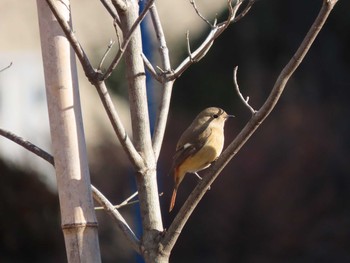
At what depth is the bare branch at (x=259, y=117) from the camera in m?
2.39

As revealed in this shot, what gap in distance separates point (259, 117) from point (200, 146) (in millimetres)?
2103

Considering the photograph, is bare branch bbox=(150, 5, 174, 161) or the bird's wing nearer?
bare branch bbox=(150, 5, 174, 161)

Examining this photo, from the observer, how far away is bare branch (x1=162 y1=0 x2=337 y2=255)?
239 cm

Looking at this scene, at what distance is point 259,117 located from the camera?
244cm

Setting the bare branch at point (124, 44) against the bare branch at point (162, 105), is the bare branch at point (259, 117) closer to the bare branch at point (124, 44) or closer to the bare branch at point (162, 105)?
the bare branch at point (162, 105)

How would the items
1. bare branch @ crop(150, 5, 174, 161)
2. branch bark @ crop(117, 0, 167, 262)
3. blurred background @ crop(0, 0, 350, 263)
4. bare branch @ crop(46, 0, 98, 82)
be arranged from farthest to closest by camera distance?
blurred background @ crop(0, 0, 350, 263), bare branch @ crop(150, 5, 174, 161), branch bark @ crop(117, 0, 167, 262), bare branch @ crop(46, 0, 98, 82)

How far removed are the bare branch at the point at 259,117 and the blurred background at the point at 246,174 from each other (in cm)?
490

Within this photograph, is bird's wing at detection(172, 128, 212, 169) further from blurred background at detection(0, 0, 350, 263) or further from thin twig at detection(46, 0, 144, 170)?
blurred background at detection(0, 0, 350, 263)

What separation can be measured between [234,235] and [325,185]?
994 millimetres

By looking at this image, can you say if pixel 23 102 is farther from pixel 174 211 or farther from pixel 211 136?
pixel 211 136

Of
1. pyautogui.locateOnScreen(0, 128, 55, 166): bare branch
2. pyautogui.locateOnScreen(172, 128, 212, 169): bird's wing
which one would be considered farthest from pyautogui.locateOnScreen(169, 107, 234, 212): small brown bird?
pyautogui.locateOnScreen(0, 128, 55, 166): bare branch

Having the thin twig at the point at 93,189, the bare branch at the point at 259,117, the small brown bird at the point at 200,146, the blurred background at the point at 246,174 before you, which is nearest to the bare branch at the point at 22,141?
the thin twig at the point at 93,189

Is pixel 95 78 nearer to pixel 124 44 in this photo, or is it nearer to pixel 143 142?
pixel 124 44

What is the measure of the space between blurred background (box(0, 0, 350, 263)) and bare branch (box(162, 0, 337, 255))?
193 inches
